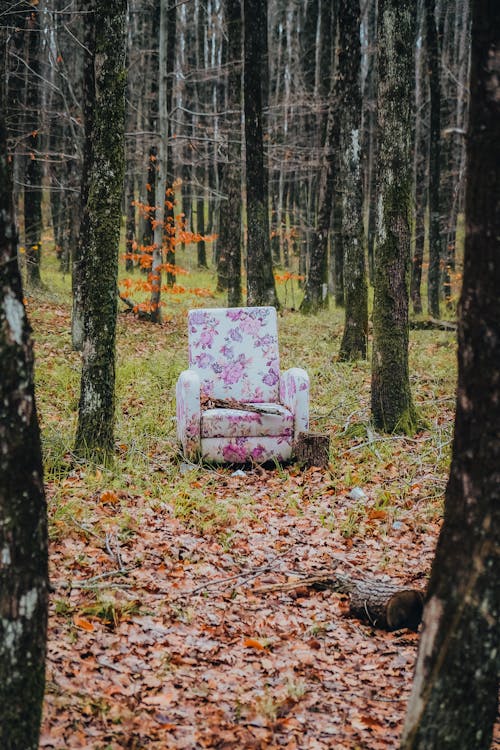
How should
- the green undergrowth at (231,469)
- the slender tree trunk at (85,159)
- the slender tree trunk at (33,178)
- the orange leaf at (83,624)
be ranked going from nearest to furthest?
the orange leaf at (83,624), the green undergrowth at (231,469), the slender tree trunk at (85,159), the slender tree trunk at (33,178)

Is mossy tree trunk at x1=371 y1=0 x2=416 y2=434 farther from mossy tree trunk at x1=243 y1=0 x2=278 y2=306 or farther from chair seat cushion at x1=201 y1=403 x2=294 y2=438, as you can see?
mossy tree trunk at x1=243 y1=0 x2=278 y2=306

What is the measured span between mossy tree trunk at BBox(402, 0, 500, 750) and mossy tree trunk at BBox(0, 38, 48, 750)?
1.25 m

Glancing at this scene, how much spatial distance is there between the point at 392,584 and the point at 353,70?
973 cm

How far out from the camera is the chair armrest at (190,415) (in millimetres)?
6680

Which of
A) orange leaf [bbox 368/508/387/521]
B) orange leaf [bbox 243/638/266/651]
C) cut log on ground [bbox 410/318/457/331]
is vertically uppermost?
cut log on ground [bbox 410/318/457/331]

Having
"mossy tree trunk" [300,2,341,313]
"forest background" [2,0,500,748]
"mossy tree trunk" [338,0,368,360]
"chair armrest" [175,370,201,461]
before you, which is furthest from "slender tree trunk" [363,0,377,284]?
"chair armrest" [175,370,201,461]

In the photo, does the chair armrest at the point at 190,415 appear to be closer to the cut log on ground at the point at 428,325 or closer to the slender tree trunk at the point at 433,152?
the cut log on ground at the point at 428,325

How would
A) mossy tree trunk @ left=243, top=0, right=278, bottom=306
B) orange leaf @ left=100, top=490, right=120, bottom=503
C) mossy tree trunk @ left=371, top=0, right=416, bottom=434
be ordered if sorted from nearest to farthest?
orange leaf @ left=100, top=490, right=120, bottom=503 → mossy tree trunk @ left=371, top=0, right=416, bottom=434 → mossy tree trunk @ left=243, top=0, right=278, bottom=306

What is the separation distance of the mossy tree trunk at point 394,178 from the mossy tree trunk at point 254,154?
549 centimetres

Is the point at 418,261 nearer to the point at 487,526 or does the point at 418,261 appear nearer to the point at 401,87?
the point at 401,87

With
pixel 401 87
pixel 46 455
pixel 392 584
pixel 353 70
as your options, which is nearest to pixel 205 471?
pixel 46 455

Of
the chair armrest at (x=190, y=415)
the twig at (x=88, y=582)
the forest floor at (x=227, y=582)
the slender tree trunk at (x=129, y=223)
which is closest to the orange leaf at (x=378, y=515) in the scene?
the forest floor at (x=227, y=582)

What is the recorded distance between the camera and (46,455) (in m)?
6.05

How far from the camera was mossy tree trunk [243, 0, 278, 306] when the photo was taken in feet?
39.9
